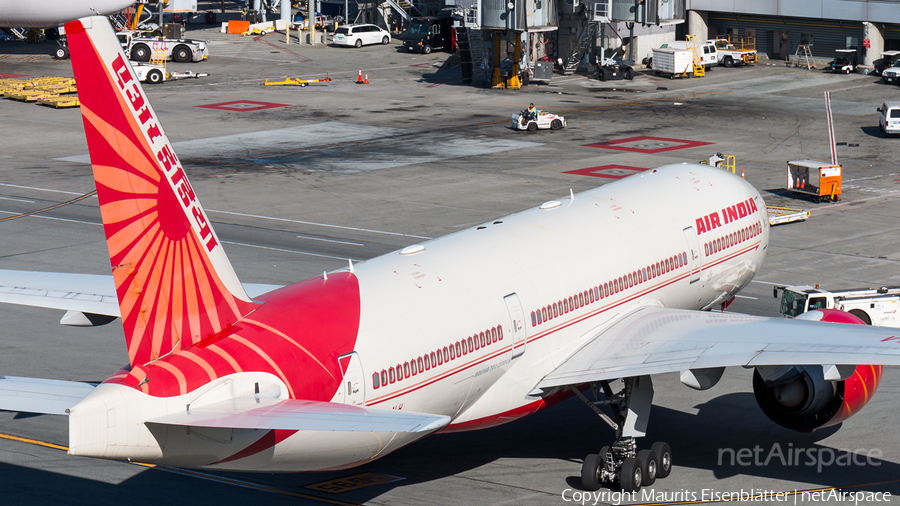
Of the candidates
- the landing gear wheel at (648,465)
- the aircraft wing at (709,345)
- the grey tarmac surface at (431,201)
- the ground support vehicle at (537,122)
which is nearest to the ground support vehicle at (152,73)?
the grey tarmac surface at (431,201)

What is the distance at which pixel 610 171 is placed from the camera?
59906 millimetres

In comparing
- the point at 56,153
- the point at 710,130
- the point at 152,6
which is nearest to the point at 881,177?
the point at 710,130

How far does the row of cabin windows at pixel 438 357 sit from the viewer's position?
1966 centimetres

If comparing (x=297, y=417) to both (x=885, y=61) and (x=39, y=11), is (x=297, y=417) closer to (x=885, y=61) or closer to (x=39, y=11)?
(x=39, y=11)

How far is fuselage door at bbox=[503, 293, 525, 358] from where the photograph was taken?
2250cm

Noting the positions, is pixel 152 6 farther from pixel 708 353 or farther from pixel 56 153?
pixel 708 353

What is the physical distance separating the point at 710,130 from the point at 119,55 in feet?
205

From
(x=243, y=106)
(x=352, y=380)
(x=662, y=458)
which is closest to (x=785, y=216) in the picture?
(x=662, y=458)

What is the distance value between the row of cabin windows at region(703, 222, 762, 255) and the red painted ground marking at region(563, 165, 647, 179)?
28.1 m

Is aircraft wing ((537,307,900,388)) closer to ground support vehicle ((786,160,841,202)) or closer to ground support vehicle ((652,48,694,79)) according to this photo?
ground support vehicle ((786,160,841,202))
